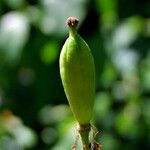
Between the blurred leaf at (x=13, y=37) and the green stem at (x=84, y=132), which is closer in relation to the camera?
the green stem at (x=84, y=132)

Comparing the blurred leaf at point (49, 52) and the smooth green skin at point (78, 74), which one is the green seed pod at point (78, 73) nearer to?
the smooth green skin at point (78, 74)

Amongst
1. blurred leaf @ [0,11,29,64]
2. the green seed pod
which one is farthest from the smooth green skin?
blurred leaf @ [0,11,29,64]

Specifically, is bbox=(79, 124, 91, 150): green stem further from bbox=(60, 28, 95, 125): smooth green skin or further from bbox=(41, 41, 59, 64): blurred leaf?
bbox=(41, 41, 59, 64): blurred leaf

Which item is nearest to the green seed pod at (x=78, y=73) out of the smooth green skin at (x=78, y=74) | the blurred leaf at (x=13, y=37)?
the smooth green skin at (x=78, y=74)

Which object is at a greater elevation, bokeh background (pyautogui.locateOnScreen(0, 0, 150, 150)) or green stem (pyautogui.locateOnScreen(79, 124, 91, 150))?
green stem (pyautogui.locateOnScreen(79, 124, 91, 150))

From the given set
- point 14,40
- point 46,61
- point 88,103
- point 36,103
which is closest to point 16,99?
point 36,103
